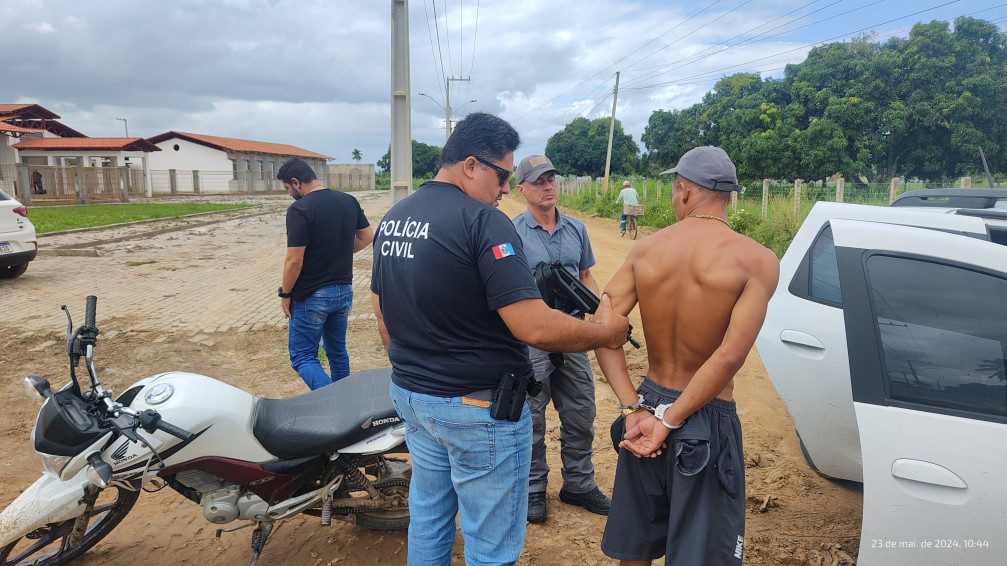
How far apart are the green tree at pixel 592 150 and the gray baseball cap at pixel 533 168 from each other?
54.4 meters

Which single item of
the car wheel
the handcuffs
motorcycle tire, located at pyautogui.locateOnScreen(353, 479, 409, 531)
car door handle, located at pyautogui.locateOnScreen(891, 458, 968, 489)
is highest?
the handcuffs

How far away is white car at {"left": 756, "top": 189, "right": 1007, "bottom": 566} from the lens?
2102 millimetres

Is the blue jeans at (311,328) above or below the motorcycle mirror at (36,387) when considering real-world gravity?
below

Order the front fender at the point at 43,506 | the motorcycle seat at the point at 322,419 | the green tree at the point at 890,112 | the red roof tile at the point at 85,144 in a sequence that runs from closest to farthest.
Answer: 1. the front fender at the point at 43,506
2. the motorcycle seat at the point at 322,419
3. the green tree at the point at 890,112
4. the red roof tile at the point at 85,144

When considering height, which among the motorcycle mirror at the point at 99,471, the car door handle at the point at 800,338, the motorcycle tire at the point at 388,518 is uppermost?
the car door handle at the point at 800,338

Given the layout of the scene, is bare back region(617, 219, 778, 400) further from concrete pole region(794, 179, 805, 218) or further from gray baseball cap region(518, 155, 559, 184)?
concrete pole region(794, 179, 805, 218)

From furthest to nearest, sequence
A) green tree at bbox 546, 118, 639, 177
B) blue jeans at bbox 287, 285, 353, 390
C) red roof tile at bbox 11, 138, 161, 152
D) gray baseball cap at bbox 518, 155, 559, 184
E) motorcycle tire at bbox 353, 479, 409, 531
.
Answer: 1. green tree at bbox 546, 118, 639, 177
2. red roof tile at bbox 11, 138, 161, 152
3. blue jeans at bbox 287, 285, 353, 390
4. gray baseball cap at bbox 518, 155, 559, 184
5. motorcycle tire at bbox 353, 479, 409, 531

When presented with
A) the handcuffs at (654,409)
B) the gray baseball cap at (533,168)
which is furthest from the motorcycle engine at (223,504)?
the gray baseball cap at (533,168)

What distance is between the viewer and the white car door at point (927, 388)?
2.09m

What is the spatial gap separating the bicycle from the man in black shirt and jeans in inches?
531

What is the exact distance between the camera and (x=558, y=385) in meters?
3.44

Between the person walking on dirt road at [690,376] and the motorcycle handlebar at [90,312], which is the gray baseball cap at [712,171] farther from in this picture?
the motorcycle handlebar at [90,312]

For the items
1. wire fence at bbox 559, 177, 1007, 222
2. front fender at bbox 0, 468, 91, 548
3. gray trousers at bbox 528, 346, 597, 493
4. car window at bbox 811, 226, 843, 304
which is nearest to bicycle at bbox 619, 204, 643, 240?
wire fence at bbox 559, 177, 1007, 222

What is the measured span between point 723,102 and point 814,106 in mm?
6726
